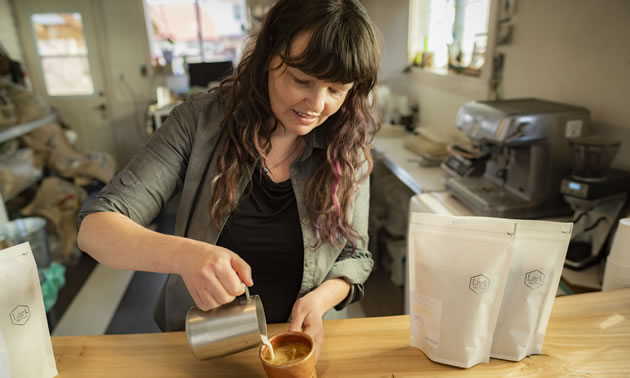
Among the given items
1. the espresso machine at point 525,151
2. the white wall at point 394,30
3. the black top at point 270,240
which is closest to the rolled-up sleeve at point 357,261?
the black top at point 270,240

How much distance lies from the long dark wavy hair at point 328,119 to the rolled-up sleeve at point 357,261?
0.09ft

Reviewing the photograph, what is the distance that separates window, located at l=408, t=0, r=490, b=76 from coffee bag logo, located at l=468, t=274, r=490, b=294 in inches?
81.3

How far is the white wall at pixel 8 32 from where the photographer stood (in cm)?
457

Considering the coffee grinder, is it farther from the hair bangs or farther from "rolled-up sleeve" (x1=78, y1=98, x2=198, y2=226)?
"rolled-up sleeve" (x1=78, y1=98, x2=198, y2=226)

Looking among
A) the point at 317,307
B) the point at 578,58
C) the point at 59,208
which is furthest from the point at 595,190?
the point at 59,208

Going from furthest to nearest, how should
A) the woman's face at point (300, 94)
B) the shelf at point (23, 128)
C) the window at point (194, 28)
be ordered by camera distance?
the window at point (194, 28)
the shelf at point (23, 128)
the woman's face at point (300, 94)

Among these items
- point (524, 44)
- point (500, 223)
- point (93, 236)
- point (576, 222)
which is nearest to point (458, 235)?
point (500, 223)

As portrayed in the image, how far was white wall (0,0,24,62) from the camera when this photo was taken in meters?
4.57

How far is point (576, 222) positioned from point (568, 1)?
0.92 meters

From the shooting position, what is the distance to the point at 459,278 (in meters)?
0.73

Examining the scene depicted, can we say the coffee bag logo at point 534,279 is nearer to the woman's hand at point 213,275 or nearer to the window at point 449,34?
the woman's hand at point 213,275

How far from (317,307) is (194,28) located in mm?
5348

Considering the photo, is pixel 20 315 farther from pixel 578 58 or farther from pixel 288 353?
pixel 578 58

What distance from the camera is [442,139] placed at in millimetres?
2574
